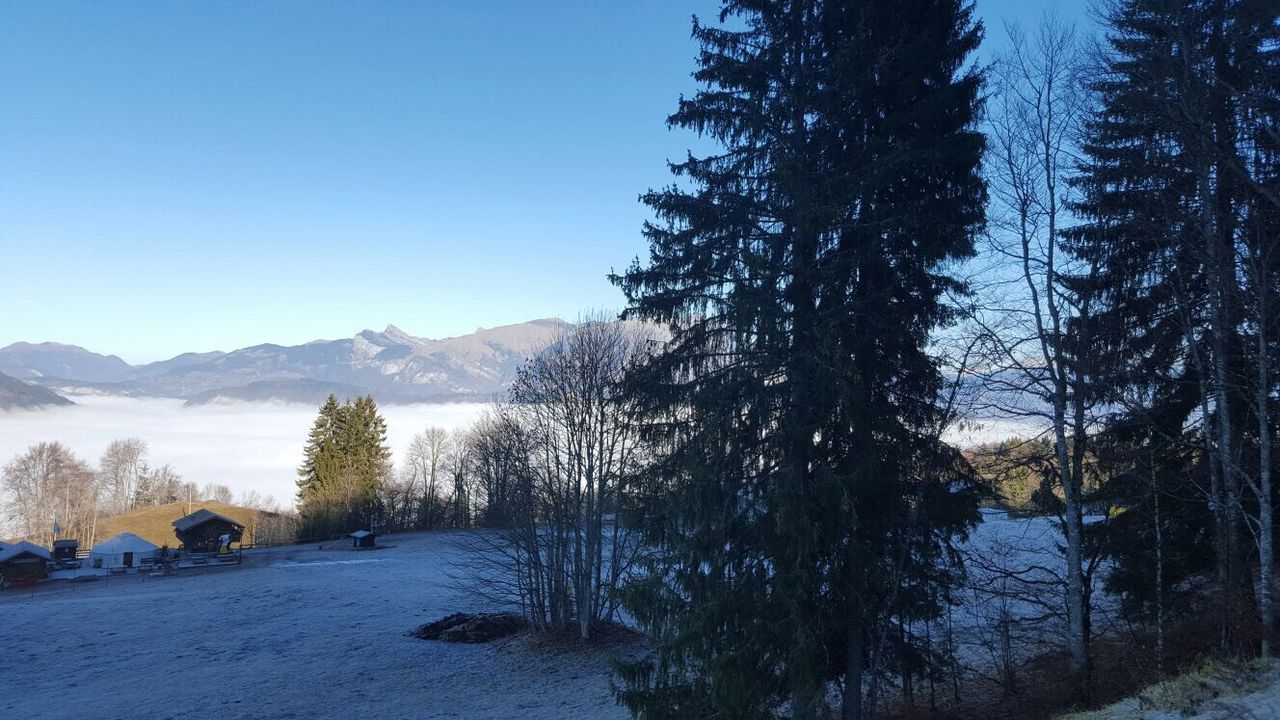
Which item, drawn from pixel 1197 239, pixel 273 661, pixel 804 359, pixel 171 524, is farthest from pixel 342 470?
pixel 1197 239

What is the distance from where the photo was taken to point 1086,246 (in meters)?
12.9

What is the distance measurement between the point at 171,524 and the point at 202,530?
22.6 m

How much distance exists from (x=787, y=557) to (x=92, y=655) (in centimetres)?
2561

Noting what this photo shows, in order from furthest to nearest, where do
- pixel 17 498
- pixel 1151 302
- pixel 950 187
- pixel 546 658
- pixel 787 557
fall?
pixel 17 498
pixel 546 658
pixel 1151 302
pixel 950 187
pixel 787 557

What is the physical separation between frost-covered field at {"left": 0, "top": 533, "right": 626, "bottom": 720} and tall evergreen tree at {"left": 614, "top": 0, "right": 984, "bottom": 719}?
7.05 metres

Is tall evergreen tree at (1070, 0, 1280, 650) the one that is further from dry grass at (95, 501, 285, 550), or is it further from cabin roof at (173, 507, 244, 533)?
dry grass at (95, 501, 285, 550)

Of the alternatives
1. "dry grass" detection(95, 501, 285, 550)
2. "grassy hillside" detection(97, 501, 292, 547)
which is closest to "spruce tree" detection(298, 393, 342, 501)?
"grassy hillside" detection(97, 501, 292, 547)

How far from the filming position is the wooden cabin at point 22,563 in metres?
42.9

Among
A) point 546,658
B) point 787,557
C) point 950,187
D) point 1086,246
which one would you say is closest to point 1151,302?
point 1086,246

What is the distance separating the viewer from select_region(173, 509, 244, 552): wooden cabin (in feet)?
180

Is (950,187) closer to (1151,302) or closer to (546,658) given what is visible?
(1151,302)

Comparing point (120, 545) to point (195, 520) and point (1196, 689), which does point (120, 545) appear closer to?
point (195, 520)

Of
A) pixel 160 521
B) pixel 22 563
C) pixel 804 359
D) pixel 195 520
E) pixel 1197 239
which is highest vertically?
pixel 1197 239

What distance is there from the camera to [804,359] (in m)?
10.7
